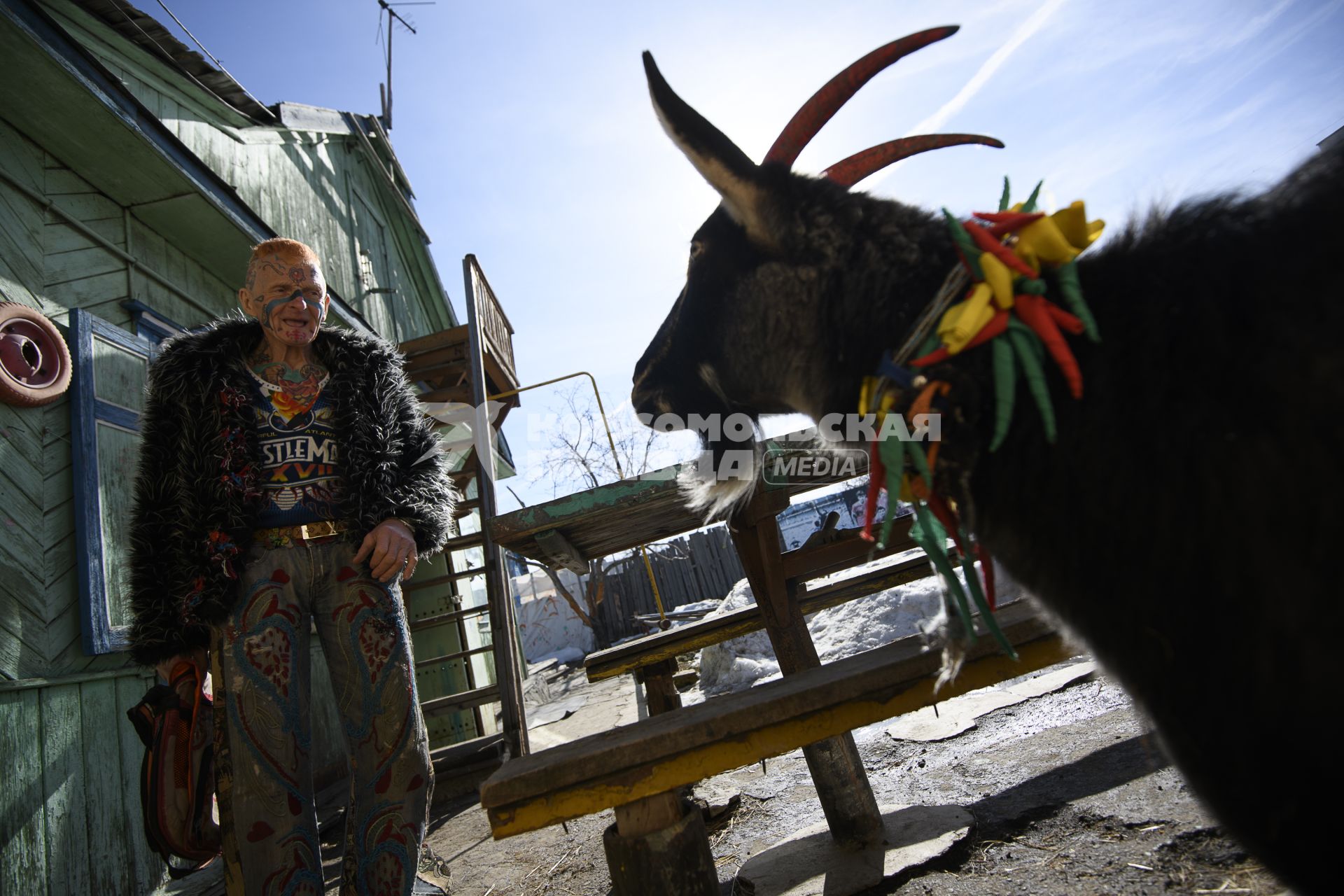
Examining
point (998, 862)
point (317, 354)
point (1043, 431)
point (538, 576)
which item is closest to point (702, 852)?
point (1043, 431)

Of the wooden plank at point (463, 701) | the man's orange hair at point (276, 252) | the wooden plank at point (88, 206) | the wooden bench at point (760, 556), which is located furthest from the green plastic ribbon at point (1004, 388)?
the wooden plank at point (463, 701)

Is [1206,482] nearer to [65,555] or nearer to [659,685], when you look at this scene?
[659,685]

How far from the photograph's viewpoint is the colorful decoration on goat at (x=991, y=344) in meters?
1.14

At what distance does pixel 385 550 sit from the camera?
220 centimetres

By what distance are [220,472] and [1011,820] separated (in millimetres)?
3105

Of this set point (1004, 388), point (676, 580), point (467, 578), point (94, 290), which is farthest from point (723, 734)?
point (676, 580)

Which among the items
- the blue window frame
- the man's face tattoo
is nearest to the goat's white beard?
the man's face tattoo

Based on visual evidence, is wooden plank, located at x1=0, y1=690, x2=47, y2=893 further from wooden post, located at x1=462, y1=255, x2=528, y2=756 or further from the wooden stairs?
wooden post, located at x1=462, y1=255, x2=528, y2=756

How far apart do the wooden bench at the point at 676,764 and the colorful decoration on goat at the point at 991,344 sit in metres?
0.38

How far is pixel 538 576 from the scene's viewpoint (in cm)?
2847

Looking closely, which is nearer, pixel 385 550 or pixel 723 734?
pixel 723 734

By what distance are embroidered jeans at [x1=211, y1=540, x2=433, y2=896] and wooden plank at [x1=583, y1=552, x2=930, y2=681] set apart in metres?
1.67

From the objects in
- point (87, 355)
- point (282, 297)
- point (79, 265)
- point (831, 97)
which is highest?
point (79, 265)

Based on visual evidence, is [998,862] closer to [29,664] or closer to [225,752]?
[225,752]
